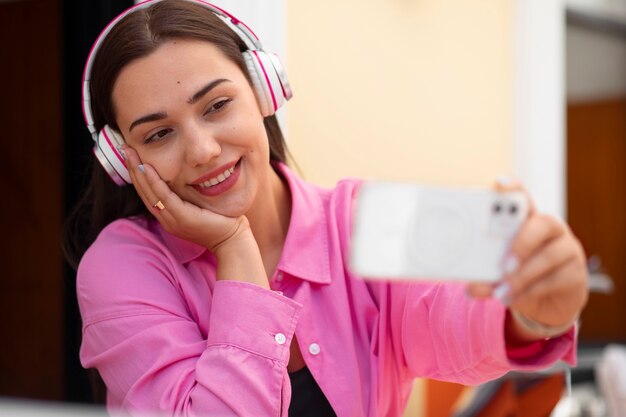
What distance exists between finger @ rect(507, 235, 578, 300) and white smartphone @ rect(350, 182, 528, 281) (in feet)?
0.07

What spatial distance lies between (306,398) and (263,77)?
43 centimetres

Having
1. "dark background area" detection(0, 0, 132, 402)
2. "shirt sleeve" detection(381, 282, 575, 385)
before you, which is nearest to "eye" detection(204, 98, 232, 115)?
"shirt sleeve" detection(381, 282, 575, 385)

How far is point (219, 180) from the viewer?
40.5 inches

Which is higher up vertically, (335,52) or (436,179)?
(335,52)

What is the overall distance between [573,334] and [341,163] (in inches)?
45.6

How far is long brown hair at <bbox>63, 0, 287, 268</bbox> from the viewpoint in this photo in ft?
3.29

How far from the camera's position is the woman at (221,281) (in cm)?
95

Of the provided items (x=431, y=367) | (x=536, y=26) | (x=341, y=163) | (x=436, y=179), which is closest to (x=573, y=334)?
(x=431, y=367)

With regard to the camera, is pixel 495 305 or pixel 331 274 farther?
pixel 331 274

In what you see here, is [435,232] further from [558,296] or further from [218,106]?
[218,106]

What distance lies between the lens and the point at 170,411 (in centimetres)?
93

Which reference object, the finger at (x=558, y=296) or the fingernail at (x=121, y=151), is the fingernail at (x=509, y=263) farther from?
the fingernail at (x=121, y=151)

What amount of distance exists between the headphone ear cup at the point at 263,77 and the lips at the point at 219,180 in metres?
0.11

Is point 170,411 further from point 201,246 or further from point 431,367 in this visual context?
point 431,367
